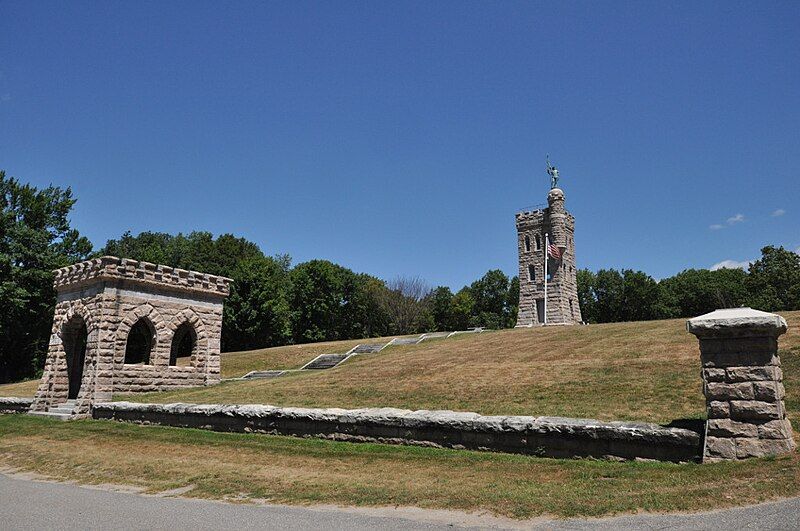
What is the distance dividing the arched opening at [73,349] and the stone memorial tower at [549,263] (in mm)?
31761

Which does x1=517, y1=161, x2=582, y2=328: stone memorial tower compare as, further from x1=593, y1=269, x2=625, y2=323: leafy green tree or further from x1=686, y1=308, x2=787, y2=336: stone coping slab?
x1=686, y1=308, x2=787, y2=336: stone coping slab

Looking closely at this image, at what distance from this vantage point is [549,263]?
44.8 meters

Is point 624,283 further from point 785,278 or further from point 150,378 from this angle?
point 150,378

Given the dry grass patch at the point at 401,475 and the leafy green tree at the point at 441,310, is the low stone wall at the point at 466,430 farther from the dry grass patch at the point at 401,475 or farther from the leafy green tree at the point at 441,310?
the leafy green tree at the point at 441,310

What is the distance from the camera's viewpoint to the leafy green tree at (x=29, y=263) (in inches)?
1469

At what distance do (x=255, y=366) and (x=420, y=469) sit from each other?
84.4 ft

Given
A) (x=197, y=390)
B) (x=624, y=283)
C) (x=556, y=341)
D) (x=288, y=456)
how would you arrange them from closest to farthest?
(x=288, y=456) → (x=197, y=390) → (x=556, y=341) → (x=624, y=283)

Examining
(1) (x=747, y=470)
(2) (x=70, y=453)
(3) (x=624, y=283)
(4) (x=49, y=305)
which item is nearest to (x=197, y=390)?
(2) (x=70, y=453)

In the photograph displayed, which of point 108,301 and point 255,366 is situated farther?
point 255,366

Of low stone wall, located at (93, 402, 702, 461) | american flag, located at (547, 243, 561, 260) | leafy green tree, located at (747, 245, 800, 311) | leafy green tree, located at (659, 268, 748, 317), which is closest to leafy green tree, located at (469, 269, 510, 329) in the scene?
leafy green tree, located at (659, 268, 748, 317)

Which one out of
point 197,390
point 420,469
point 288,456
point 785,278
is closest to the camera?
point 420,469

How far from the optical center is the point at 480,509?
19.5 ft

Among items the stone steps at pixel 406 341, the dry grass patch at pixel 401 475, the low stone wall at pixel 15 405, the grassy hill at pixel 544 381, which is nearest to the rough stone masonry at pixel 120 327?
the low stone wall at pixel 15 405

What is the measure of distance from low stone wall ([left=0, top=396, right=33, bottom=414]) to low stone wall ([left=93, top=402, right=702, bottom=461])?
10914 mm
